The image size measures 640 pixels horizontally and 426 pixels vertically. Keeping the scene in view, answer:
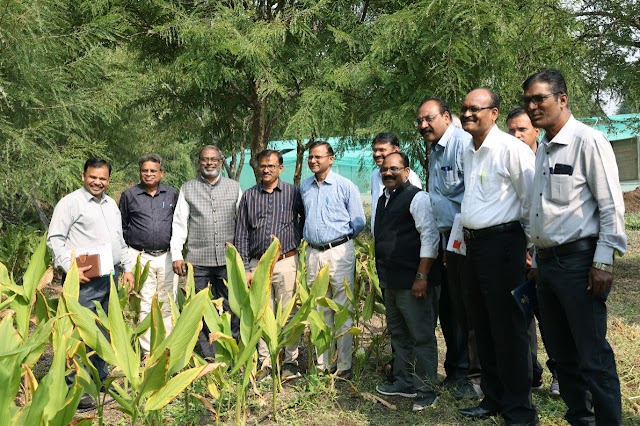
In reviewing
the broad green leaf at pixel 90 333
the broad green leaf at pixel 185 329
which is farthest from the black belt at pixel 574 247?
the broad green leaf at pixel 90 333

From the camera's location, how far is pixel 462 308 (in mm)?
3953

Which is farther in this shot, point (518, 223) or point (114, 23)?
point (114, 23)

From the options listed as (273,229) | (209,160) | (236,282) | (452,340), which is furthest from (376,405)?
(209,160)

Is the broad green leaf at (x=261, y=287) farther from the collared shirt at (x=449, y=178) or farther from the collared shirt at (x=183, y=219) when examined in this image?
the collared shirt at (x=183, y=219)

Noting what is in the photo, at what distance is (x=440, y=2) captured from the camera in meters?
6.37

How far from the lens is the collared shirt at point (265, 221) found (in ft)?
14.8

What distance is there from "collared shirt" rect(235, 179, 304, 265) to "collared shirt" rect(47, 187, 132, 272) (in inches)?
32.6

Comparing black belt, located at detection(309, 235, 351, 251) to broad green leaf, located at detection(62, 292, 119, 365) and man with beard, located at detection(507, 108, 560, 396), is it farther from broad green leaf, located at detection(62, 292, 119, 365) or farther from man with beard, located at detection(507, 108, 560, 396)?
broad green leaf, located at detection(62, 292, 119, 365)

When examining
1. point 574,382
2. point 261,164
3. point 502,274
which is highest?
point 261,164

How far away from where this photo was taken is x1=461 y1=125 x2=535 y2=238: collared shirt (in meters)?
3.26

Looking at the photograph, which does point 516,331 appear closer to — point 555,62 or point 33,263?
point 33,263

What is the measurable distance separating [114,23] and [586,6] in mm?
5237

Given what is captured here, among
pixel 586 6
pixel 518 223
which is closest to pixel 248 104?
pixel 586 6

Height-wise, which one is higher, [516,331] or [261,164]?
[261,164]
